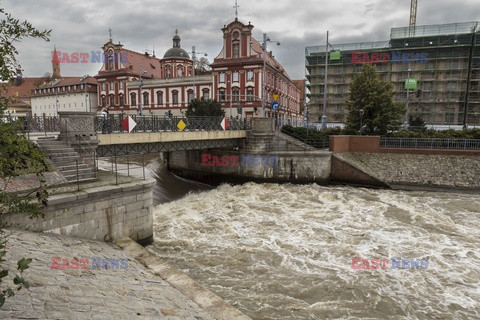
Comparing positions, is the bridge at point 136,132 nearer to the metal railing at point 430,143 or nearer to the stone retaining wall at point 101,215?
the stone retaining wall at point 101,215

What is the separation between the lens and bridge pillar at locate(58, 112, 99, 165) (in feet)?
42.1

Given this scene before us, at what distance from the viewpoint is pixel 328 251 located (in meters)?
12.0

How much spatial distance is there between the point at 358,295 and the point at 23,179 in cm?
1064

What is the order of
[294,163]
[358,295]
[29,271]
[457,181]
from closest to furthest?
[29,271] < [358,295] < [457,181] < [294,163]

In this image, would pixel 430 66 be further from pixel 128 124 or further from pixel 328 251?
pixel 128 124

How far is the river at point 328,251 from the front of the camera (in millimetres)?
8625

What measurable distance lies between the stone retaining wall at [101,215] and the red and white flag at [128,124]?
281 inches

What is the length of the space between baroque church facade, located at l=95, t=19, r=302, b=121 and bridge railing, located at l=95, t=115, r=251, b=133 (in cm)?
1031

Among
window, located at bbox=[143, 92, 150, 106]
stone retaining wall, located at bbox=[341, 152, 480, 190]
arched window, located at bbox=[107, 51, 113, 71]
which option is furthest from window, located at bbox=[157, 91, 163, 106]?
stone retaining wall, located at bbox=[341, 152, 480, 190]

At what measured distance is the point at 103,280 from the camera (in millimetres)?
6957

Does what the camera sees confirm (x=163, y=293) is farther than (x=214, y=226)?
No

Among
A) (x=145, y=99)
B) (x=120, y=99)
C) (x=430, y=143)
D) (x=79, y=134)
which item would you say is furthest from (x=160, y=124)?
(x=120, y=99)

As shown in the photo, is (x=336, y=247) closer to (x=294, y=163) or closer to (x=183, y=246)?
(x=183, y=246)

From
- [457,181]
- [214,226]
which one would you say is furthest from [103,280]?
[457,181]
